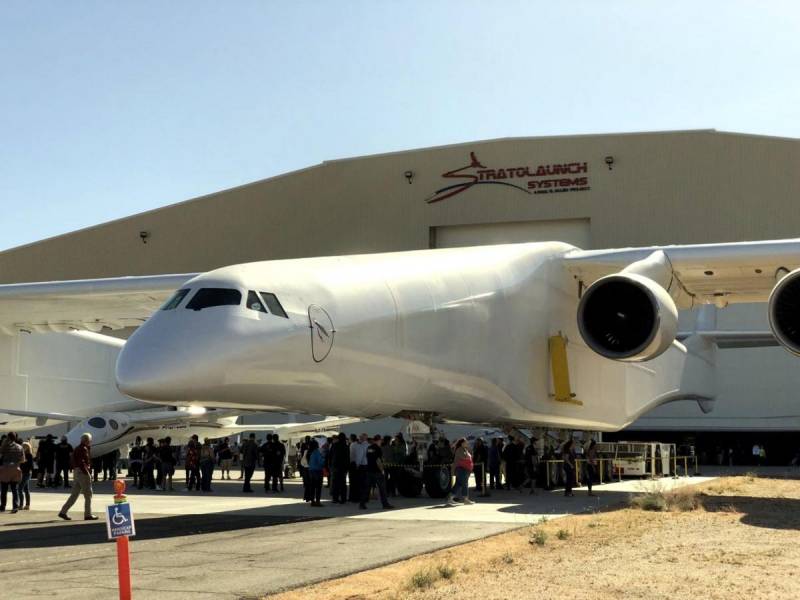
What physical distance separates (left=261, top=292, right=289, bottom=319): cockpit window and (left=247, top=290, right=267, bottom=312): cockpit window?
0.08 meters

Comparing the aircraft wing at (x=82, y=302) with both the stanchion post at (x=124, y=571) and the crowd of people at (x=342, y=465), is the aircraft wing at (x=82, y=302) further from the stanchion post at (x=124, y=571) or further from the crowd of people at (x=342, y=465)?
the stanchion post at (x=124, y=571)

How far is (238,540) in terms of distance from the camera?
37.7ft

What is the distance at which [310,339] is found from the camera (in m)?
12.8

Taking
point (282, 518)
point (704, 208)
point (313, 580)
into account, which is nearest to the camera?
point (313, 580)

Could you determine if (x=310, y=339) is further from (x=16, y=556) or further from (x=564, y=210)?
(x=564, y=210)

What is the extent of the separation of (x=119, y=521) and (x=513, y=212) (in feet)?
116

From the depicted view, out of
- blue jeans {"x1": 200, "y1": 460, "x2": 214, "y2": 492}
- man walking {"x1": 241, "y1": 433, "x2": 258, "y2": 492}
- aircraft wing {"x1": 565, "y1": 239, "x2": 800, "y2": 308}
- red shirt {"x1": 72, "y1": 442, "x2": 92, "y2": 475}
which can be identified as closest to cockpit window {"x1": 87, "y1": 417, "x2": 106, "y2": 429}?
blue jeans {"x1": 200, "y1": 460, "x2": 214, "y2": 492}

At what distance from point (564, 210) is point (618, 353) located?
981 inches

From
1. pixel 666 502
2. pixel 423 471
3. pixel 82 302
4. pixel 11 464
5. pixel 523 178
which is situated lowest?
pixel 666 502

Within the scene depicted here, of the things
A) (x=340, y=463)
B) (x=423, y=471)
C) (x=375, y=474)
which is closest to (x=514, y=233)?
(x=423, y=471)

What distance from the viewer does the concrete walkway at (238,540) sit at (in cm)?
855

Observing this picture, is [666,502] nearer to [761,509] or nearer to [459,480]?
[761,509]

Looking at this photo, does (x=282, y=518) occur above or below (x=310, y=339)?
below

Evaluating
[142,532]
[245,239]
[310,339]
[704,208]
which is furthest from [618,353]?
[245,239]
